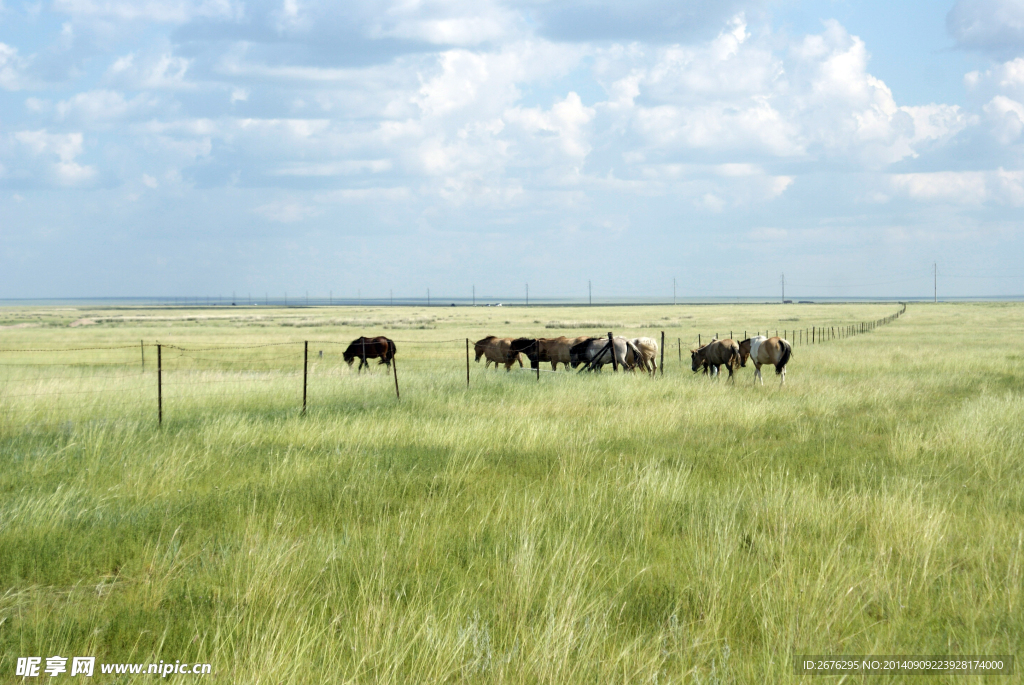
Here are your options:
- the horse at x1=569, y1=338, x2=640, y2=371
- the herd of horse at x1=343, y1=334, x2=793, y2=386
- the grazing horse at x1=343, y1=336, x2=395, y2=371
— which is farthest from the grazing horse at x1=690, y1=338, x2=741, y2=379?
the grazing horse at x1=343, y1=336, x2=395, y2=371

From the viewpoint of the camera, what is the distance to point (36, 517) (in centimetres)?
647

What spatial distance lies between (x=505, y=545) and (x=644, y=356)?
2186 centimetres

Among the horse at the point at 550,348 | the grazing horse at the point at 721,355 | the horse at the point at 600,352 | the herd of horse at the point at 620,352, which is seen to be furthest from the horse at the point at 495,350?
the grazing horse at the point at 721,355

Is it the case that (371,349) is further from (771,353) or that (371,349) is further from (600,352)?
(771,353)

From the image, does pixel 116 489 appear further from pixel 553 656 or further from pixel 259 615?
pixel 553 656

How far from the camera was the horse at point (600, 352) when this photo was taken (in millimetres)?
25875

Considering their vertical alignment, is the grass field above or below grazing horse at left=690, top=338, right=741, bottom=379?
below

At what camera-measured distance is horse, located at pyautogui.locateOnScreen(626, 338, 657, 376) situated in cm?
2591

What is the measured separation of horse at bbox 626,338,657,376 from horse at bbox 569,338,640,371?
18 cm

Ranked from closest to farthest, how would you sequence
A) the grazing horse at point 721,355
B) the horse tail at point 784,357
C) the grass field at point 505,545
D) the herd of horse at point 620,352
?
1. the grass field at point 505,545
2. the horse tail at point 784,357
3. the herd of horse at point 620,352
4. the grazing horse at point 721,355

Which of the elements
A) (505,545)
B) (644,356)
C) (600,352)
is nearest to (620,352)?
(600,352)

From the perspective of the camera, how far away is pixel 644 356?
26.8 metres

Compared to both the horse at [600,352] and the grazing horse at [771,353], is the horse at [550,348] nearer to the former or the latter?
the horse at [600,352]

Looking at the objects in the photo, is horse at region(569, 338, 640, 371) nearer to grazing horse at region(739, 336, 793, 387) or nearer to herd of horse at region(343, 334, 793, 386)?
herd of horse at region(343, 334, 793, 386)
